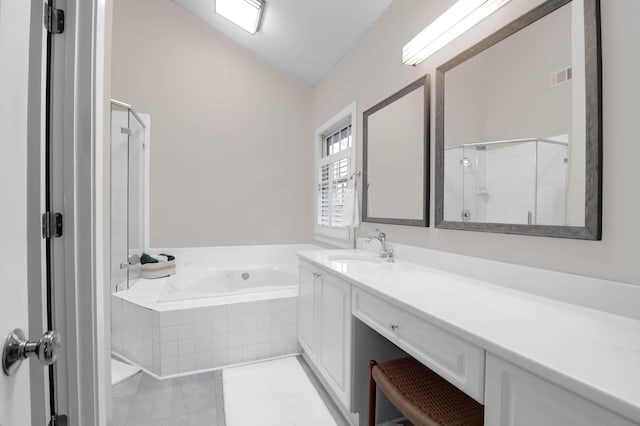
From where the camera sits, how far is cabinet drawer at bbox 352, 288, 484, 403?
0.77 metres

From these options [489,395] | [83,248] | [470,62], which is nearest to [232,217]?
[83,248]

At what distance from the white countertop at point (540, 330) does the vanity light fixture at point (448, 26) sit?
1.15m

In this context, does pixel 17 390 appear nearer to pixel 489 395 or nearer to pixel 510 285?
pixel 489 395

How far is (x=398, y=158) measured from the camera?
1.91 meters

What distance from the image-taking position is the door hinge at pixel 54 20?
861mm

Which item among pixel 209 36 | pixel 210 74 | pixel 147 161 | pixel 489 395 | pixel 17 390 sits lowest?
pixel 489 395

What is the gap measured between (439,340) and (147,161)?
3032 mm

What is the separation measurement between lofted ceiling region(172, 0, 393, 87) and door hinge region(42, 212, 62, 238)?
84.8 inches

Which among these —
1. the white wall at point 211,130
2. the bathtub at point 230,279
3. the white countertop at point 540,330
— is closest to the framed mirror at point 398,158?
the white countertop at point 540,330

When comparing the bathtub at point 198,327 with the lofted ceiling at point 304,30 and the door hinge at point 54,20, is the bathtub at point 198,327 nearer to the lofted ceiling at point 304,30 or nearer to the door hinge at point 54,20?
the door hinge at point 54,20

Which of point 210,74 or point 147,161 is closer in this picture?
point 147,161

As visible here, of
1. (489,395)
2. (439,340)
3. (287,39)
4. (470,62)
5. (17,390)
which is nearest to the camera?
(17,390)

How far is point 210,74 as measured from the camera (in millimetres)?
3133

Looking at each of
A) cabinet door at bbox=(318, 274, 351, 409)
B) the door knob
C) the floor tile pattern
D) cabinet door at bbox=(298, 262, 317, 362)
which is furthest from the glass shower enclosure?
the door knob
